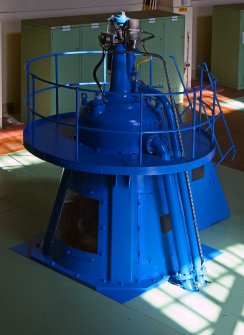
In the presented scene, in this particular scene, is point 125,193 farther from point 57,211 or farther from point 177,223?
point 57,211

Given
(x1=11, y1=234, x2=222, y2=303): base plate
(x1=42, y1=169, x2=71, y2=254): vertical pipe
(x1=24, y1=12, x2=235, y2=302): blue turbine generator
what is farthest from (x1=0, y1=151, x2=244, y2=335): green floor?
(x1=42, y1=169, x2=71, y2=254): vertical pipe

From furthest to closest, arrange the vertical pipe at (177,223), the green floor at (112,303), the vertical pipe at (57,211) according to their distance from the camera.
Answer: the vertical pipe at (57,211), the vertical pipe at (177,223), the green floor at (112,303)

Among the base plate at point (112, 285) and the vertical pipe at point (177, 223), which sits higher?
the vertical pipe at point (177, 223)

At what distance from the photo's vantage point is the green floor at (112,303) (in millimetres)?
6227

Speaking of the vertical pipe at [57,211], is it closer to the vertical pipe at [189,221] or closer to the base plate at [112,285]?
the base plate at [112,285]

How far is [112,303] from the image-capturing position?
21.7ft

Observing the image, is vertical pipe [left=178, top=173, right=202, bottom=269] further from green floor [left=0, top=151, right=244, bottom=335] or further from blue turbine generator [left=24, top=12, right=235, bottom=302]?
green floor [left=0, top=151, right=244, bottom=335]

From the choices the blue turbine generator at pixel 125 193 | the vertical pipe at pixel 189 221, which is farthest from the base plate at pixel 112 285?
the vertical pipe at pixel 189 221

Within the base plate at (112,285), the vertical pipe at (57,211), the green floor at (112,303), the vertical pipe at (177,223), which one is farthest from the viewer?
the vertical pipe at (57,211)

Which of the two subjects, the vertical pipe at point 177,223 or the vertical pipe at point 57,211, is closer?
the vertical pipe at point 177,223

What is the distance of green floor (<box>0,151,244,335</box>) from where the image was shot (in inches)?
245

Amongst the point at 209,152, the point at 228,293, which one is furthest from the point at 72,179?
the point at 228,293

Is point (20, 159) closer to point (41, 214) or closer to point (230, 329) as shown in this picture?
point (41, 214)

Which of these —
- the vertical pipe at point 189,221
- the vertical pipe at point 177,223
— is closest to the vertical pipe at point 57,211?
the vertical pipe at point 177,223
